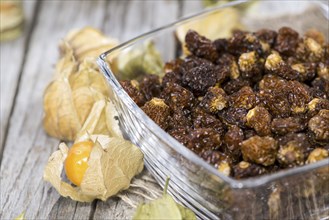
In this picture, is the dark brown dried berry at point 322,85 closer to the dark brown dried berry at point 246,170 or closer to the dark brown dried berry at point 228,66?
the dark brown dried berry at point 228,66

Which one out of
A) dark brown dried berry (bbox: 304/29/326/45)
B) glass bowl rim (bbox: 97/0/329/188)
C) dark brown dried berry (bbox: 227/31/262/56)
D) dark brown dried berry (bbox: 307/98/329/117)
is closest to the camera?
glass bowl rim (bbox: 97/0/329/188)

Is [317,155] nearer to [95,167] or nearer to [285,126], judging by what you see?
[285,126]

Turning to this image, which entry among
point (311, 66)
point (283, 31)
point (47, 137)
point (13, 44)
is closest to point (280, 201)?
point (311, 66)

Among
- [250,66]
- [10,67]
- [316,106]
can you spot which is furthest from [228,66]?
[10,67]

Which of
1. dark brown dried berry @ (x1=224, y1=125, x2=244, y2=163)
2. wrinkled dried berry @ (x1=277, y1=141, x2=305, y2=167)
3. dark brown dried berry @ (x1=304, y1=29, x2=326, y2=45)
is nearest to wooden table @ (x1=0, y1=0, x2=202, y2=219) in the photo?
dark brown dried berry @ (x1=224, y1=125, x2=244, y2=163)

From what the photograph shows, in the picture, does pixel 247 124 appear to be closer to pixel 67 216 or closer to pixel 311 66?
pixel 311 66

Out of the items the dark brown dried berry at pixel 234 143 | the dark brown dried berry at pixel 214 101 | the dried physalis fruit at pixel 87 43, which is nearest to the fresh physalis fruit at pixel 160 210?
the dark brown dried berry at pixel 234 143

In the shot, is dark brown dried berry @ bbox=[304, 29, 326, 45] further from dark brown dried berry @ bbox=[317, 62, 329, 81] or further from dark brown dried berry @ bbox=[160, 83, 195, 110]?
dark brown dried berry @ bbox=[160, 83, 195, 110]
